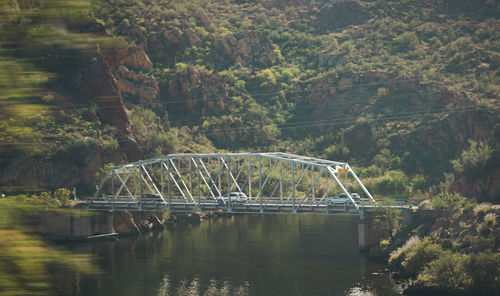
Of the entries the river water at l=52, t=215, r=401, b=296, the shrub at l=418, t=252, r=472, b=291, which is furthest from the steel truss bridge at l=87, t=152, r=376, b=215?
the shrub at l=418, t=252, r=472, b=291

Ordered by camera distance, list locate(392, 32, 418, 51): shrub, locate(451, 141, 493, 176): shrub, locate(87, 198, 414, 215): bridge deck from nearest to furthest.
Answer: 1. locate(87, 198, 414, 215): bridge deck
2. locate(451, 141, 493, 176): shrub
3. locate(392, 32, 418, 51): shrub

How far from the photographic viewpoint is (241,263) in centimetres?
4209

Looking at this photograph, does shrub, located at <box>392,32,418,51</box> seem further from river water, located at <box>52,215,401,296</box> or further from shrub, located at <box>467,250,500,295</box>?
shrub, located at <box>467,250,500,295</box>

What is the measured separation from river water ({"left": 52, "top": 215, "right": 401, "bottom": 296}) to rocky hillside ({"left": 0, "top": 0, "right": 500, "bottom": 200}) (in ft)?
46.5

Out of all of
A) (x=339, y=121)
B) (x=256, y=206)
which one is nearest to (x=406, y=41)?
(x=339, y=121)

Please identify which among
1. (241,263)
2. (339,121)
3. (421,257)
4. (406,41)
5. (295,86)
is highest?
(406,41)

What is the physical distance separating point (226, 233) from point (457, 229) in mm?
24861

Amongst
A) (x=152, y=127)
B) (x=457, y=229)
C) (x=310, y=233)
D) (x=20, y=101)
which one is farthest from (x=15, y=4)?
(x=152, y=127)

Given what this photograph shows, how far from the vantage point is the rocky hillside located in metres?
75.2

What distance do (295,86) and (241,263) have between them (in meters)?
64.3

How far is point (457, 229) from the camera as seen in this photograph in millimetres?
38219

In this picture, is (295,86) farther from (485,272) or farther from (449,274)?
(485,272)

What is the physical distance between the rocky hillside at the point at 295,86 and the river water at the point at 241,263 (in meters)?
14.2

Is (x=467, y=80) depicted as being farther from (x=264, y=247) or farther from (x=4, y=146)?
(x=4, y=146)
